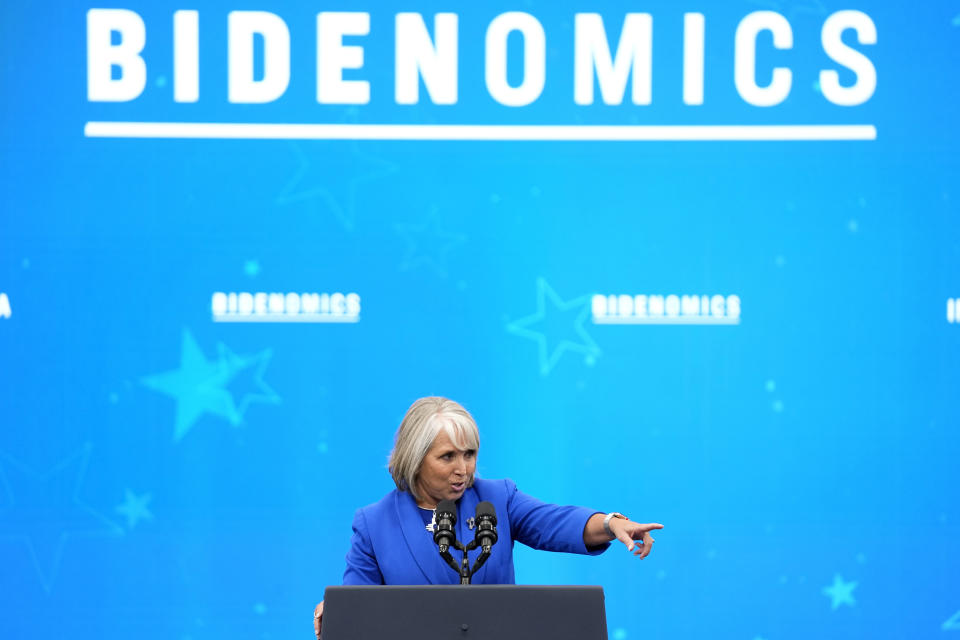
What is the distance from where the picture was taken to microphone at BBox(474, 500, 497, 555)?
175 cm

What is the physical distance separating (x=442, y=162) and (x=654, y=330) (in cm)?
92

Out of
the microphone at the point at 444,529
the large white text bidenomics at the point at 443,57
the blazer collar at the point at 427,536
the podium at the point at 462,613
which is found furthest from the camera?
the large white text bidenomics at the point at 443,57

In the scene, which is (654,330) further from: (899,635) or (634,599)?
(899,635)

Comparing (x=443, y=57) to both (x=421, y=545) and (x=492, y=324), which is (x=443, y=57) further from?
(x=421, y=545)

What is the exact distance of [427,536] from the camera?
6.91 ft

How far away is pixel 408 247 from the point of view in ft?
10.5

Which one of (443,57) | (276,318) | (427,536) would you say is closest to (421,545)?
(427,536)

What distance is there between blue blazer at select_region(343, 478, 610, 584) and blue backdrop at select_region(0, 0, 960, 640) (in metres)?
0.94

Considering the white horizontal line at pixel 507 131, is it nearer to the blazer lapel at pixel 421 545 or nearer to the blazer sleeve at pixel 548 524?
Answer: the blazer sleeve at pixel 548 524

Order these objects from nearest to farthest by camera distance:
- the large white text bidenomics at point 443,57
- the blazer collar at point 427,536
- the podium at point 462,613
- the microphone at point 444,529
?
the podium at point 462,613 → the microphone at point 444,529 → the blazer collar at point 427,536 → the large white text bidenomics at point 443,57

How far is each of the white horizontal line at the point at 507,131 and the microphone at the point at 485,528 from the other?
1721mm

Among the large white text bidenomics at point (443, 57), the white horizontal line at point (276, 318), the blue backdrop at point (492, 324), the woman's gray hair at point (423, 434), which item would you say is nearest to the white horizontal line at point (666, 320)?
the blue backdrop at point (492, 324)

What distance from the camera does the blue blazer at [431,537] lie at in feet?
6.84

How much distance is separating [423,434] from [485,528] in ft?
1.28
